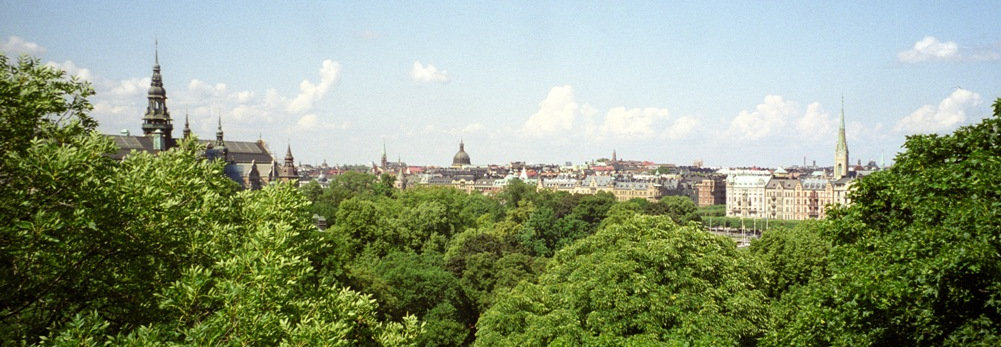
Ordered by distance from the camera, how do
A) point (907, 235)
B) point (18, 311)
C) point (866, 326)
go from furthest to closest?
point (907, 235)
point (866, 326)
point (18, 311)

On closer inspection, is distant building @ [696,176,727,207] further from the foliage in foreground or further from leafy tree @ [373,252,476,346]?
the foliage in foreground

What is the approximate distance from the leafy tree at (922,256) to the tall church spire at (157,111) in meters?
73.9

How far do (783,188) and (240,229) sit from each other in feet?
457

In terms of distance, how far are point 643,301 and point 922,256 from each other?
336 inches

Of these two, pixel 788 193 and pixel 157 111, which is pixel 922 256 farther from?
pixel 788 193

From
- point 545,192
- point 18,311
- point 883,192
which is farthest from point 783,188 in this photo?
point 18,311

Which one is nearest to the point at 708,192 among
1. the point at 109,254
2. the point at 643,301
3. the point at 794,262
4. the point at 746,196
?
the point at 746,196

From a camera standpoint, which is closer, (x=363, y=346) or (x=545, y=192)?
(x=363, y=346)

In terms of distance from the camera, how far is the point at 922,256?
12.2 metres

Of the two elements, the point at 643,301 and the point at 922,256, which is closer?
the point at 922,256

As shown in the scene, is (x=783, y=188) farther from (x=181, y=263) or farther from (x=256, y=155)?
(x=181, y=263)

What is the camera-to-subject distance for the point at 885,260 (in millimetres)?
12805

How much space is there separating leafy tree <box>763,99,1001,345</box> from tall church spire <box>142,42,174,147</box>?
73.9 meters

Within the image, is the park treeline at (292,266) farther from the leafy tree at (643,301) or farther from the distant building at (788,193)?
the distant building at (788,193)
